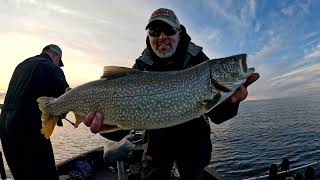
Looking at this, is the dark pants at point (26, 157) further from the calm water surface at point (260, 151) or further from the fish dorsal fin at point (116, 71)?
the calm water surface at point (260, 151)

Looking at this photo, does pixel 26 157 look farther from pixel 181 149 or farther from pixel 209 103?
pixel 209 103

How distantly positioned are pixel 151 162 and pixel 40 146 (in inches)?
108

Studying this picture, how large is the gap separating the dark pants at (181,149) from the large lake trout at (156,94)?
3.04 ft

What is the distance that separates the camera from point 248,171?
2456cm

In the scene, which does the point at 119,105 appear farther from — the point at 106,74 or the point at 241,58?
the point at 241,58

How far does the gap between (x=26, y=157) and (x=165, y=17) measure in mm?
4031

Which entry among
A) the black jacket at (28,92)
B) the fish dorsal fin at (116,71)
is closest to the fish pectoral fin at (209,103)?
the fish dorsal fin at (116,71)

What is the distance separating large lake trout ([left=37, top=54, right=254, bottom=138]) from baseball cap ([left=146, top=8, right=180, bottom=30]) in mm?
1184

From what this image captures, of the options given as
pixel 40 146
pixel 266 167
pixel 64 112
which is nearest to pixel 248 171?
pixel 266 167

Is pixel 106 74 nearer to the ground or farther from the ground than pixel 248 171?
farther from the ground

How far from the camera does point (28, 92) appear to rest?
22.0 feet

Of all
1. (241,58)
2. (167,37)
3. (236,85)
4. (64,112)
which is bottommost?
(64,112)

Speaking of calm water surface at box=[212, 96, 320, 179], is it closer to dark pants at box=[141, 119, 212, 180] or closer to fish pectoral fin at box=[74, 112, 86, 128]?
dark pants at box=[141, 119, 212, 180]

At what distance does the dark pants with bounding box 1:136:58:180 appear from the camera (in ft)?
21.4
